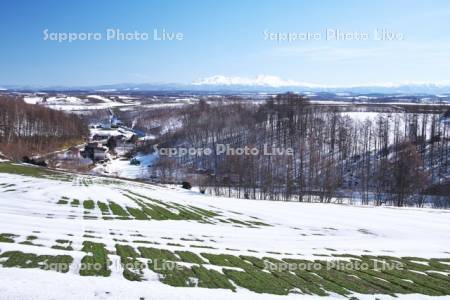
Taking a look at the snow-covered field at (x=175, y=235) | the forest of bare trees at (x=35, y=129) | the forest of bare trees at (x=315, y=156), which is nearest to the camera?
the snow-covered field at (x=175, y=235)

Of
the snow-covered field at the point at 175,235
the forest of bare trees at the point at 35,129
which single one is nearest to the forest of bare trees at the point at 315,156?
the snow-covered field at the point at 175,235

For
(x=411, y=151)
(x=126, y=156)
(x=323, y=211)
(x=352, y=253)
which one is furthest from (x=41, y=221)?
(x=126, y=156)

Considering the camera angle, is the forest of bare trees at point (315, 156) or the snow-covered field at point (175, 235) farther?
the forest of bare trees at point (315, 156)

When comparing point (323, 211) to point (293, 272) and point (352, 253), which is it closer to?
point (352, 253)

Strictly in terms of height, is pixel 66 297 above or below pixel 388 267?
above

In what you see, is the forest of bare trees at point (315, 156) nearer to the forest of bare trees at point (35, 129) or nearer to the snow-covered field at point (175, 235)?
the snow-covered field at point (175, 235)

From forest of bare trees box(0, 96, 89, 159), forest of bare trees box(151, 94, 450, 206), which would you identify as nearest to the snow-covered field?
forest of bare trees box(151, 94, 450, 206)
